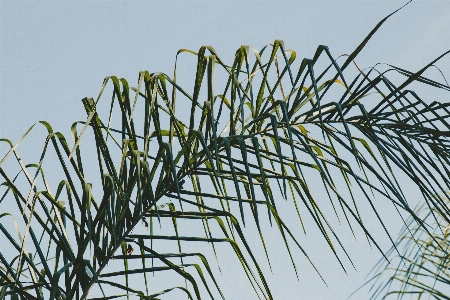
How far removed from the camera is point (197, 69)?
110 cm

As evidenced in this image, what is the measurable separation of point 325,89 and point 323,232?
10.2 inches

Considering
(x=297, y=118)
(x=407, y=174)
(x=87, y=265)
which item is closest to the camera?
(x=407, y=174)

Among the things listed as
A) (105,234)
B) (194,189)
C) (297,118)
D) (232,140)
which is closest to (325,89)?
(297,118)

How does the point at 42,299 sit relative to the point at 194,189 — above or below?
below

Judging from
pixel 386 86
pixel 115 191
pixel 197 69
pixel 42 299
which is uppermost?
pixel 197 69

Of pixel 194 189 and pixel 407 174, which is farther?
pixel 194 189

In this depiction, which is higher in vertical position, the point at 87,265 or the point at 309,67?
the point at 309,67

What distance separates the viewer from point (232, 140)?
1073mm

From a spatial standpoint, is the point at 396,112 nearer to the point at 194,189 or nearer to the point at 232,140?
the point at 232,140

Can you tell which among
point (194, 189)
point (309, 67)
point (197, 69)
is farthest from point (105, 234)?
point (309, 67)

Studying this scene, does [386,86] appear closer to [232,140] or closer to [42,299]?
[232,140]

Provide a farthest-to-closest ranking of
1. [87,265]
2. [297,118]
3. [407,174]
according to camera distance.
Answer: [297,118]
[87,265]
[407,174]

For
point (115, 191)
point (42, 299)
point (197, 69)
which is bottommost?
point (42, 299)

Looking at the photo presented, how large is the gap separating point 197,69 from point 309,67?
0.75ft
